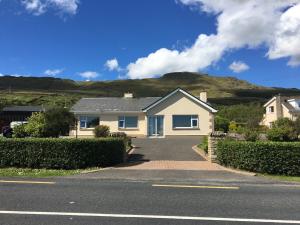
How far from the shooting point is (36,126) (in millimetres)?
27500

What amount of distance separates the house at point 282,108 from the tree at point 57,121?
114ft

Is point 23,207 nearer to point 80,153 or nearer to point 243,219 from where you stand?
point 243,219

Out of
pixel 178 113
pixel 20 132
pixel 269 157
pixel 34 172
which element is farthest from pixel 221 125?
pixel 34 172

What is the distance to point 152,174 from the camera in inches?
610

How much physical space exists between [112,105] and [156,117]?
543 cm

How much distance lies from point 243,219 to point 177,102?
3269cm

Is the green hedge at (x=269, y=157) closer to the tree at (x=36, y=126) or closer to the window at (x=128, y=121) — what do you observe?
the tree at (x=36, y=126)

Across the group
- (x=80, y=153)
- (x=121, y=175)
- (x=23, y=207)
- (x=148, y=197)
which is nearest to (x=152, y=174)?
(x=121, y=175)

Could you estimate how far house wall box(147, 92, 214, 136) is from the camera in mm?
39969

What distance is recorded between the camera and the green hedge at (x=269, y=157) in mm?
15562

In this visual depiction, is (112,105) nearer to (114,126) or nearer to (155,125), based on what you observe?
(114,126)

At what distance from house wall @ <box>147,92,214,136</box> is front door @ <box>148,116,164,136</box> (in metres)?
0.44

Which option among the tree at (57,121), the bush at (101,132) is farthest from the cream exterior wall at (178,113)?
the tree at (57,121)

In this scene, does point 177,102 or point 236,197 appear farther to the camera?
point 177,102
